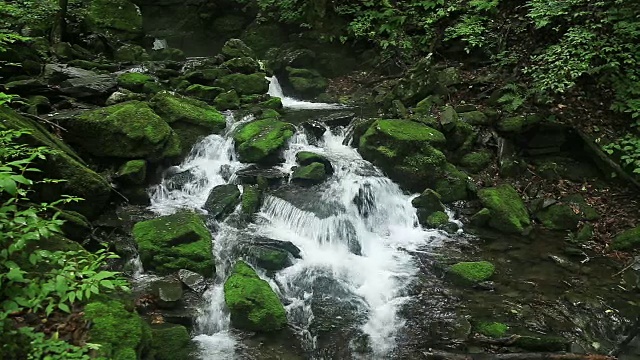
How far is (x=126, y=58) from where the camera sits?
14594 mm

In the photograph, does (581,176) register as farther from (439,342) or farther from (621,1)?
(439,342)

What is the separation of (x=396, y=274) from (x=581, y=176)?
214 inches

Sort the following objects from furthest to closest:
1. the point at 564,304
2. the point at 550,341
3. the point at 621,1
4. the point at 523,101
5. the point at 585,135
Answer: the point at 523,101 → the point at 585,135 → the point at 621,1 → the point at 564,304 → the point at 550,341

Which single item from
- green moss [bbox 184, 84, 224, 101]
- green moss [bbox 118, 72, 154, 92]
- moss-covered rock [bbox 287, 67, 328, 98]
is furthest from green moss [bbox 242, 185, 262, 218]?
moss-covered rock [bbox 287, 67, 328, 98]

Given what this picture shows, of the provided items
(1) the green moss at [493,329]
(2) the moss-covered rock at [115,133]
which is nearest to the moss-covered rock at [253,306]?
(1) the green moss at [493,329]

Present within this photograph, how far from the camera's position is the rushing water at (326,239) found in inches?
247

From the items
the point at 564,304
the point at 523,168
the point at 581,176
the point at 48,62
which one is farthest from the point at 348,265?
the point at 48,62

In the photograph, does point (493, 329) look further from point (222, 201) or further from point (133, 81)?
point (133, 81)

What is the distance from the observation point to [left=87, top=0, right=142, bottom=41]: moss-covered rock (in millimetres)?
16500

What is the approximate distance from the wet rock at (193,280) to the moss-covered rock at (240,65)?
26.7 ft

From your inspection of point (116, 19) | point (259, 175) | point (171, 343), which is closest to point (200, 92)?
point (259, 175)

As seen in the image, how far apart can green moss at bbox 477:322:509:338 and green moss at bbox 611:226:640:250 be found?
12.0 ft

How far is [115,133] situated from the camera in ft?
28.1

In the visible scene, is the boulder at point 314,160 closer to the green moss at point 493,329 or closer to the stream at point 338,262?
the stream at point 338,262
